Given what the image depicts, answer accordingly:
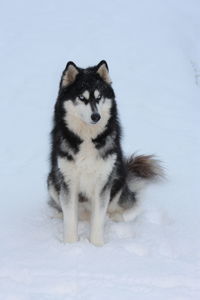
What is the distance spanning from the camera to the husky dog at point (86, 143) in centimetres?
427

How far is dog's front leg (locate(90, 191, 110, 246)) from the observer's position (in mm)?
4469

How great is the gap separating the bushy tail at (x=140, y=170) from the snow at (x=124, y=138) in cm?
16

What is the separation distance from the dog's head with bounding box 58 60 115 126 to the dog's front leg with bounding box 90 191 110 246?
661 mm

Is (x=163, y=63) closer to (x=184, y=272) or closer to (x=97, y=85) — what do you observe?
(x=97, y=85)

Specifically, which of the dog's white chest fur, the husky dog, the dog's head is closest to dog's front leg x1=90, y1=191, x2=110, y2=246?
the husky dog

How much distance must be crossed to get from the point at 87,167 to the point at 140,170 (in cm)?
130

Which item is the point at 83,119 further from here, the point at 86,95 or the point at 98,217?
the point at 98,217

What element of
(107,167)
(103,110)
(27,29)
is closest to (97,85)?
(103,110)

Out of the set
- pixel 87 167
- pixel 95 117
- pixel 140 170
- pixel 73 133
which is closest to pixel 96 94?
pixel 95 117

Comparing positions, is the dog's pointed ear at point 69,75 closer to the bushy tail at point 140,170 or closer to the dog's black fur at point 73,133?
the dog's black fur at point 73,133

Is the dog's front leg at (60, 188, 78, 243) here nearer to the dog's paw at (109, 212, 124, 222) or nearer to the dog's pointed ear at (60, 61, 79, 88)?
the dog's paw at (109, 212, 124, 222)

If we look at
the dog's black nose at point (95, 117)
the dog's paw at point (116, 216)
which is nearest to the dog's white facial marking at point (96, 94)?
the dog's black nose at point (95, 117)

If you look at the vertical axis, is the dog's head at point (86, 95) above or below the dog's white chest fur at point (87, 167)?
above

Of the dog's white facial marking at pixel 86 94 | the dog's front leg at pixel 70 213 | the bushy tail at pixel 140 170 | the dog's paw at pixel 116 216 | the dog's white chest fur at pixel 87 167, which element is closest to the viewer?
the dog's white facial marking at pixel 86 94
